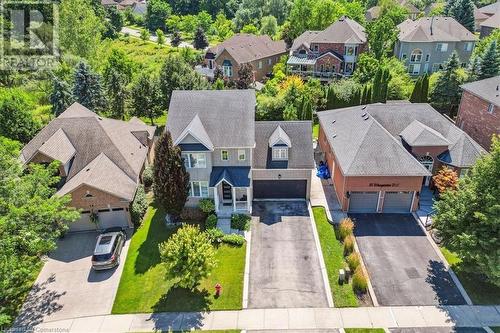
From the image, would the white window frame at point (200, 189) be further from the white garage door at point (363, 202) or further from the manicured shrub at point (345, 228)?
the white garage door at point (363, 202)

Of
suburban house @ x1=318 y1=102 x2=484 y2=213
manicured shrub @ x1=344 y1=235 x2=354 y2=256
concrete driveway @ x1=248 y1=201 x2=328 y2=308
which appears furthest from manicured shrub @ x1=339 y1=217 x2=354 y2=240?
suburban house @ x1=318 y1=102 x2=484 y2=213

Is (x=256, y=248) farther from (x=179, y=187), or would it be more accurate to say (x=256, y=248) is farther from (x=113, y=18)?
(x=113, y=18)

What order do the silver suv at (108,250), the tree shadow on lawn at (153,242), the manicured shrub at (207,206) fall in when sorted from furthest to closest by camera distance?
the manicured shrub at (207,206)
the tree shadow on lawn at (153,242)
the silver suv at (108,250)

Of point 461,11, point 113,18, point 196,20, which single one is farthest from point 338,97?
point 113,18

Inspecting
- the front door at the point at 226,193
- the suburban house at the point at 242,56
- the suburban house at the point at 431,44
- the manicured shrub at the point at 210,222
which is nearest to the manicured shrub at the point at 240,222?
the manicured shrub at the point at 210,222

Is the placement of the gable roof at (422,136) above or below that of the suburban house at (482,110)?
Result: below
